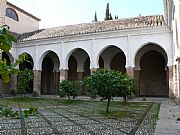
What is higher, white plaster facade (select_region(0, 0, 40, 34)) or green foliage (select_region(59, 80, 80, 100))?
white plaster facade (select_region(0, 0, 40, 34))

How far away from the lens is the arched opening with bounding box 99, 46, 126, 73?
21875 mm

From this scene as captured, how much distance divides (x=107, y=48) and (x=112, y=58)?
6.02ft

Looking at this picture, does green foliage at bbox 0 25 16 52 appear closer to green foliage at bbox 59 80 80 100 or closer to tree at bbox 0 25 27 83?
tree at bbox 0 25 27 83

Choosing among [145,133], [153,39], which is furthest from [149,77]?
[145,133]

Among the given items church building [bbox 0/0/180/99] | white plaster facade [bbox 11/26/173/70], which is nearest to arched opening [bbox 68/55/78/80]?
church building [bbox 0/0/180/99]

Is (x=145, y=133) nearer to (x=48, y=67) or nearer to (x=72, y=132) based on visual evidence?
(x=72, y=132)

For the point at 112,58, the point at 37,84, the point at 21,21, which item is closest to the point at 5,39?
the point at 37,84

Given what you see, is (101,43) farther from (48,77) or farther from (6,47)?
(6,47)

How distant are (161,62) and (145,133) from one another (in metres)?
18.9

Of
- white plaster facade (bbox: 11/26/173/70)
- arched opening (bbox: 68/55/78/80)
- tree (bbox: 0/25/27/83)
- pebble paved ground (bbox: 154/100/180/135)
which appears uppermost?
white plaster facade (bbox: 11/26/173/70)

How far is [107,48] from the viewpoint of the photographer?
834 inches

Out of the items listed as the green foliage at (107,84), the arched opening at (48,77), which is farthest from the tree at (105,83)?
the arched opening at (48,77)

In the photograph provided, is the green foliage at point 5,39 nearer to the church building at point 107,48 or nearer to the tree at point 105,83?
the tree at point 105,83

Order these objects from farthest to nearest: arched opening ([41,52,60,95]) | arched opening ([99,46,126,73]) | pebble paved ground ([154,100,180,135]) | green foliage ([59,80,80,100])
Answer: arched opening ([41,52,60,95])
arched opening ([99,46,126,73])
green foliage ([59,80,80,100])
pebble paved ground ([154,100,180,135])
